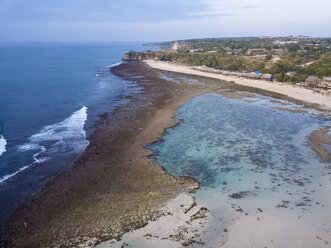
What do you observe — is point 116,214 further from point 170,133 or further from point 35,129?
point 35,129

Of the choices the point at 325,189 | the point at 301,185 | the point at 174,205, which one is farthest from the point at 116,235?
the point at 325,189

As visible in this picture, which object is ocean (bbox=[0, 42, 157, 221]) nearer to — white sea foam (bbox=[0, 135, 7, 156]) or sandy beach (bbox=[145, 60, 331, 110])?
white sea foam (bbox=[0, 135, 7, 156])

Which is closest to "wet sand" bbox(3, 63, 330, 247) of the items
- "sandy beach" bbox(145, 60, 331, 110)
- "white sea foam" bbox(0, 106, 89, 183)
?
"white sea foam" bbox(0, 106, 89, 183)

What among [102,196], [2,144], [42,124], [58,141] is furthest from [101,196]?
[42,124]

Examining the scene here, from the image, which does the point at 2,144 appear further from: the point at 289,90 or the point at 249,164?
the point at 289,90

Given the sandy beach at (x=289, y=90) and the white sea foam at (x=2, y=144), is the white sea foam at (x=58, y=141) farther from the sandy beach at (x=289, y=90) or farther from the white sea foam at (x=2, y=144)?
the sandy beach at (x=289, y=90)

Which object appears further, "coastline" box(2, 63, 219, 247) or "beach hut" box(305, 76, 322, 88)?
"beach hut" box(305, 76, 322, 88)
